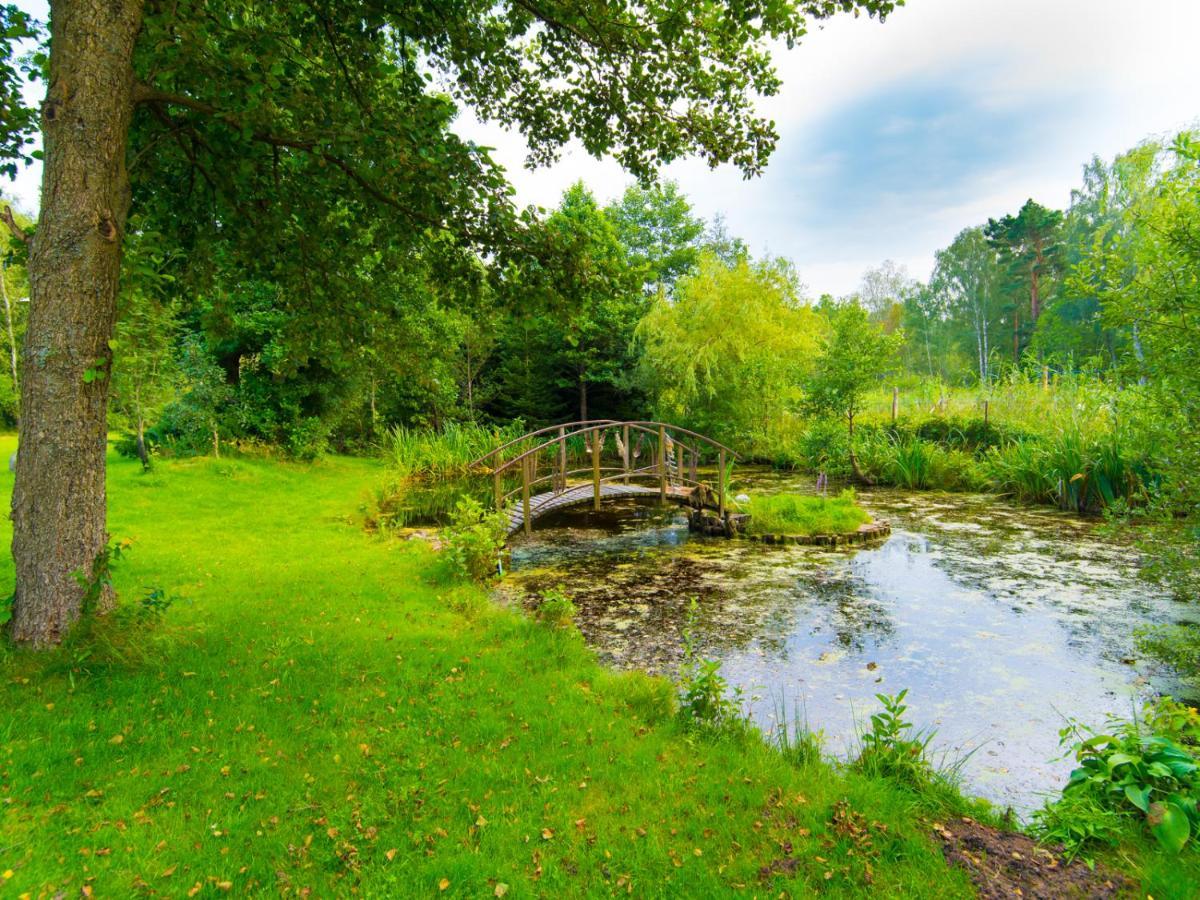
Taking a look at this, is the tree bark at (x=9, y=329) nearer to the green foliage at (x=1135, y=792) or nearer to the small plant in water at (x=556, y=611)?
the small plant in water at (x=556, y=611)

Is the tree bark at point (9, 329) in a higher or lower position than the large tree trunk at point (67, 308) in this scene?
higher

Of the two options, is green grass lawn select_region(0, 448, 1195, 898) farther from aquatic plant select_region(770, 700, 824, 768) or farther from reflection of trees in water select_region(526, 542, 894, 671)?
reflection of trees in water select_region(526, 542, 894, 671)

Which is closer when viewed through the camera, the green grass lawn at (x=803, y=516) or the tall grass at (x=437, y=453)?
the green grass lawn at (x=803, y=516)

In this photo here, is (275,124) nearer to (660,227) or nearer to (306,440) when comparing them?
(306,440)

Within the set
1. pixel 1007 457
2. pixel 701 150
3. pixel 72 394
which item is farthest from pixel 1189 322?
pixel 1007 457

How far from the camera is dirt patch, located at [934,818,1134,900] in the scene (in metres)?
2.49

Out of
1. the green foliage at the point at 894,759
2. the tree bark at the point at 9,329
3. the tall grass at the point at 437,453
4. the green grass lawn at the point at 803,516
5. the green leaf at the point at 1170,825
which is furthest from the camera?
the tree bark at the point at 9,329

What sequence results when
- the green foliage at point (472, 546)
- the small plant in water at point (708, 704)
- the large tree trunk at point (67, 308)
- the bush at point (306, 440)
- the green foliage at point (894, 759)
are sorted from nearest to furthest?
the green foliage at point (894, 759)
the large tree trunk at point (67, 308)
the small plant in water at point (708, 704)
the green foliage at point (472, 546)
the bush at point (306, 440)

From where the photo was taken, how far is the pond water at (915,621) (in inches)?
179

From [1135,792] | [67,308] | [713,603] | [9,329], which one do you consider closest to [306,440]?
[9,329]

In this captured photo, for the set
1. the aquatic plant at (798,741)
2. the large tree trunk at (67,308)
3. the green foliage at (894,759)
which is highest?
the large tree trunk at (67,308)

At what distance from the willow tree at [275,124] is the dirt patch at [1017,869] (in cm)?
494

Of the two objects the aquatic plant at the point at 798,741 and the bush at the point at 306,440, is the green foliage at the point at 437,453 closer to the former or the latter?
the bush at the point at 306,440

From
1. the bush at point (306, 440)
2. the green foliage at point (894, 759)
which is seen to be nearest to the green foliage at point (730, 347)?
the bush at point (306, 440)
